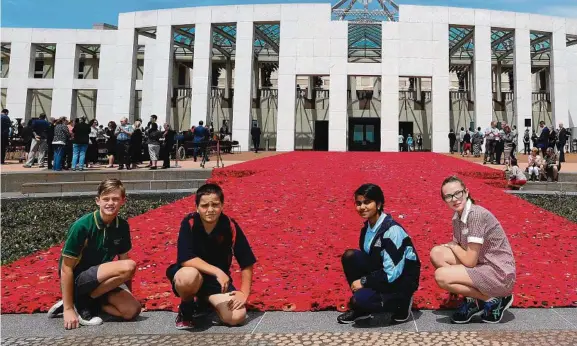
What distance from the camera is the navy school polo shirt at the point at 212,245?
3156mm

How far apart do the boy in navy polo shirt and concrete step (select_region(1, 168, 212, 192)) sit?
9.31 m

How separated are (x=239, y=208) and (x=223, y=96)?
28618 millimetres

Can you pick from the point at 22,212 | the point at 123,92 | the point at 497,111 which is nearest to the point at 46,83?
the point at 123,92

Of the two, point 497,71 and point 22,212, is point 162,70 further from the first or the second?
point 497,71

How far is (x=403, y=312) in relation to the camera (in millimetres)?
3168

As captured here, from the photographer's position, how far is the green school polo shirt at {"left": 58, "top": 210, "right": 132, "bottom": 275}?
309 centimetres

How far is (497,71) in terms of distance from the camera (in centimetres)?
3603

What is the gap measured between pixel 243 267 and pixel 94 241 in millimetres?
1242

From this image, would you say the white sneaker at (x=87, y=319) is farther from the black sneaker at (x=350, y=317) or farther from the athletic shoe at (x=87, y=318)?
the black sneaker at (x=350, y=317)

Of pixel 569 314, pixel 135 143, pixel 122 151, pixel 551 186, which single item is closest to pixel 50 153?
pixel 122 151

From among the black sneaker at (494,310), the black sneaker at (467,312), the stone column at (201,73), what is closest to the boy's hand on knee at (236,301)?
the black sneaker at (467,312)

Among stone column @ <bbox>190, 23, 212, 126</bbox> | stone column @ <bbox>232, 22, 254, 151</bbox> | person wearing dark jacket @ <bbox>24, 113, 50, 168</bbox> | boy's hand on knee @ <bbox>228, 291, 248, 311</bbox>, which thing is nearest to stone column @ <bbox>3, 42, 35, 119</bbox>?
stone column @ <bbox>190, 23, 212, 126</bbox>

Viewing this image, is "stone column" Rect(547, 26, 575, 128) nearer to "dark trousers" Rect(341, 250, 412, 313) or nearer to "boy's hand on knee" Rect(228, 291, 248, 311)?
"dark trousers" Rect(341, 250, 412, 313)

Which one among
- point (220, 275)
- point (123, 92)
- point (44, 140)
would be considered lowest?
point (220, 275)
